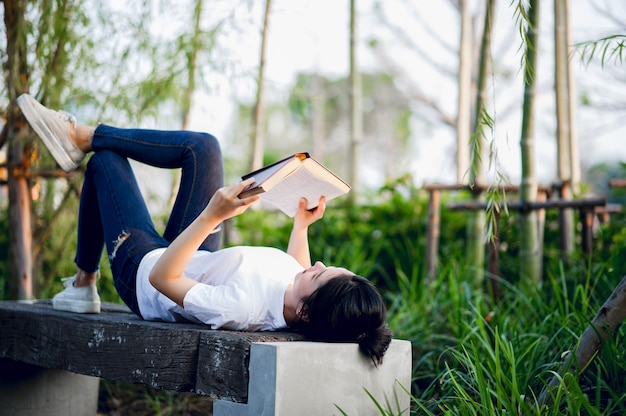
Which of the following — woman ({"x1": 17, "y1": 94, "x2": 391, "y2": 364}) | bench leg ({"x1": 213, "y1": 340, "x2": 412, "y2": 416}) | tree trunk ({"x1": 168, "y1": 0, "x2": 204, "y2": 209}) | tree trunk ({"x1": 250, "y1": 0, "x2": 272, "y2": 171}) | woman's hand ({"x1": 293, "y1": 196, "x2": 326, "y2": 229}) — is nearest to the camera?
bench leg ({"x1": 213, "y1": 340, "x2": 412, "y2": 416})

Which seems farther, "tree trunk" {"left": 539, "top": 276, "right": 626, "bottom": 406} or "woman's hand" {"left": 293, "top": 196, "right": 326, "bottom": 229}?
"woman's hand" {"left": 293, "top": 196, "right": 326, "bottom": 229}

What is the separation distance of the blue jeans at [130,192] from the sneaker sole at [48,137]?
0.30 ft

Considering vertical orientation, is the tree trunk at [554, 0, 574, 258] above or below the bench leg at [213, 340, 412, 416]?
above

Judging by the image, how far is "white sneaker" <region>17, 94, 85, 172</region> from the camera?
2590 mm

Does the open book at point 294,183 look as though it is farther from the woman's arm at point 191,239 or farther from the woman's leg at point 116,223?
the woman's leg at point 116,223

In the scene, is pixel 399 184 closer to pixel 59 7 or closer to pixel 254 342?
pixel 59 7

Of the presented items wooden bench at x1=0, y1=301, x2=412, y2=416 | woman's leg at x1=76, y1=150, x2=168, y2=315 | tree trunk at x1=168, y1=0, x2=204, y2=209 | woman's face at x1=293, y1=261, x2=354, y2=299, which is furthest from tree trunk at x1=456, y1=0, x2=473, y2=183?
wooden bench at x1=0, y1=301, x2=412, y2=416

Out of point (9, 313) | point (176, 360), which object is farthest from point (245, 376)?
point (9, 313)

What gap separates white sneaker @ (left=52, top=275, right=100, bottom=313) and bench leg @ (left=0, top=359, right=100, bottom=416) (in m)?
0.47

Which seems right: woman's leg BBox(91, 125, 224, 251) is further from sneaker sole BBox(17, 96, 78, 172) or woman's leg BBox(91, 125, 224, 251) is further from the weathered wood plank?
the weathered wood plank

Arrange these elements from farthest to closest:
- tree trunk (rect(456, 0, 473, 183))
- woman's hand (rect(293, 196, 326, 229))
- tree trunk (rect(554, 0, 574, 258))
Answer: tree trunk (rect(456, 0, 473, 183)) < tree trunk (rect(554, 0, 574, 258)) < woman's hand (rect(293, 196, 326, 229))

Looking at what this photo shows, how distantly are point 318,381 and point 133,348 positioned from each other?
0.67m

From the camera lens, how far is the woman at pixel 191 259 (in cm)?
199

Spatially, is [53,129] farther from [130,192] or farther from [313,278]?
[313,278]
